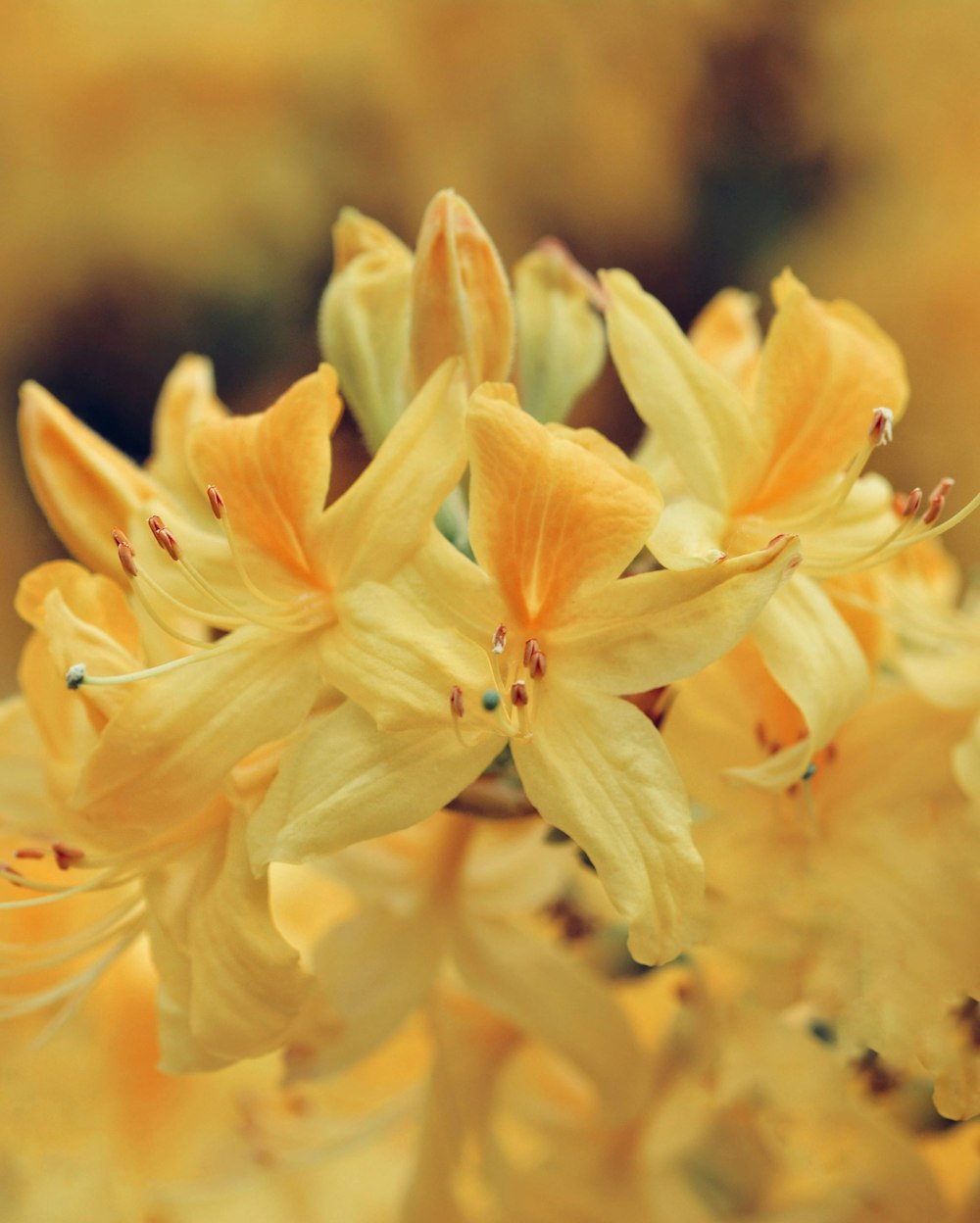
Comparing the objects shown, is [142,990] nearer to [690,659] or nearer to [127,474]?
[127,474]

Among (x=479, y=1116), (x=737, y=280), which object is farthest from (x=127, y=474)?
(x=737, y=280)

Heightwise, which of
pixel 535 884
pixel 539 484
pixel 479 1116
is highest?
pixel 539 484

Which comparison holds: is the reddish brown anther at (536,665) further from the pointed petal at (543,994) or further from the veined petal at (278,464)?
the pointed petal at (543,994)

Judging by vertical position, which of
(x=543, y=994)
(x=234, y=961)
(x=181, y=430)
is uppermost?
(x=181, y=430)

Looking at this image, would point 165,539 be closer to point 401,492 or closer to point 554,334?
point 401,492

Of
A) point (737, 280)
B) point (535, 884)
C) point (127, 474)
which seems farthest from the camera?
point (737, 280)

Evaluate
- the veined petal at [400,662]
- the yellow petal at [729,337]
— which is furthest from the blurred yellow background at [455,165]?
the veined petal at [400,662]

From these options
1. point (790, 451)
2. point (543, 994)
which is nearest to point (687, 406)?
point (790, 451)

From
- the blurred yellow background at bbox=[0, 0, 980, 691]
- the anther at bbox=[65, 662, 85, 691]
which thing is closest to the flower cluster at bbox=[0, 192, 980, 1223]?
the anther at bbox=[65, 662, 85, 691]
